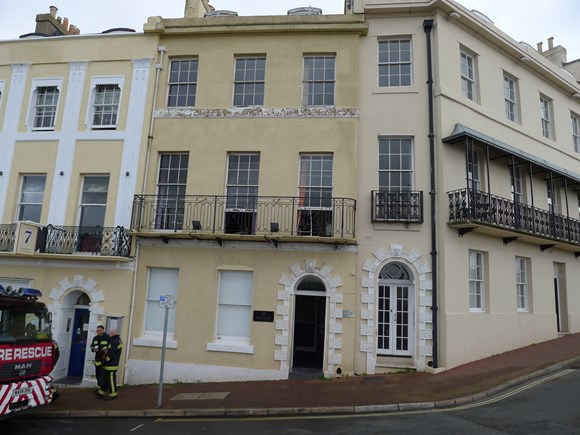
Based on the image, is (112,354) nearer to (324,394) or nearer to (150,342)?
(150,342)

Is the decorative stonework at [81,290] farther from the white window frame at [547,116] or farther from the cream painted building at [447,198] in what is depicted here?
the white window frame at [547,116]

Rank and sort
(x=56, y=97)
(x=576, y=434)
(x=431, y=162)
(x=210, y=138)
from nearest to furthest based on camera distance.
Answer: (x=576, y=434) < (x=431, y=162) < (x=210, y=138) < (x=56, y=97)

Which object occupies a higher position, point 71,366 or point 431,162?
point 431,162

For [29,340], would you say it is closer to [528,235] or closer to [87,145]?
[87,145]

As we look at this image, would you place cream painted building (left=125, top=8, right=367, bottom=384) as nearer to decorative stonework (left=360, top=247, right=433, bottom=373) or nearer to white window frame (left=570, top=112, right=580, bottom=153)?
decorative stonework (left=360, top=247, right=433, bottom=373)

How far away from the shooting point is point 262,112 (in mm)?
13688

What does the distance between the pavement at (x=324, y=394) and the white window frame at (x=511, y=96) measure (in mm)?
8473

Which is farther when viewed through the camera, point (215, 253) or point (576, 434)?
point (215, 253)

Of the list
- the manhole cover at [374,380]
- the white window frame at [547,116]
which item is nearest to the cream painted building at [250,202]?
the manhole cover at [374,380]

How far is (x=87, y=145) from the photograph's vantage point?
14.3 m

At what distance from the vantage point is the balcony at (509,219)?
40.9 ft

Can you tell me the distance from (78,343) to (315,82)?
11.4 m

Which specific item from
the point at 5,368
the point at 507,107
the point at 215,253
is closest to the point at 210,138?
the point at 215,253

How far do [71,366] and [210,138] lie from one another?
8.52 m
